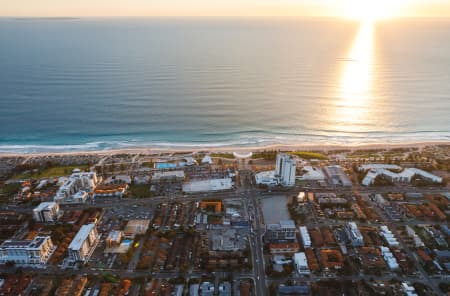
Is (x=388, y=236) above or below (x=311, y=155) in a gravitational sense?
below

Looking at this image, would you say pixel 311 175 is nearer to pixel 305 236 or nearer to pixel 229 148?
pixel 305 236

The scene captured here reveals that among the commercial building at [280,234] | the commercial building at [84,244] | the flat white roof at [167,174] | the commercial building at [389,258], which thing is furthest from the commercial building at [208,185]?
the commercial building at [389,258]

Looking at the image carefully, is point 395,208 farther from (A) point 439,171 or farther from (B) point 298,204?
(A) point 439,171

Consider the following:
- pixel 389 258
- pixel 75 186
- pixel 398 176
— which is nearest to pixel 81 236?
pixel 75 186

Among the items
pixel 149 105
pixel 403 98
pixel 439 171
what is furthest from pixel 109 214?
pixel 403 98

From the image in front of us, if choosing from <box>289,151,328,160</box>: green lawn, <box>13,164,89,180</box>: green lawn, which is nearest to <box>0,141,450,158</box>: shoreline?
<box>289,151,328,160</box>: green lawn

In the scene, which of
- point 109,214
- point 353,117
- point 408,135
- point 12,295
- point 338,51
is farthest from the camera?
point 338,51
